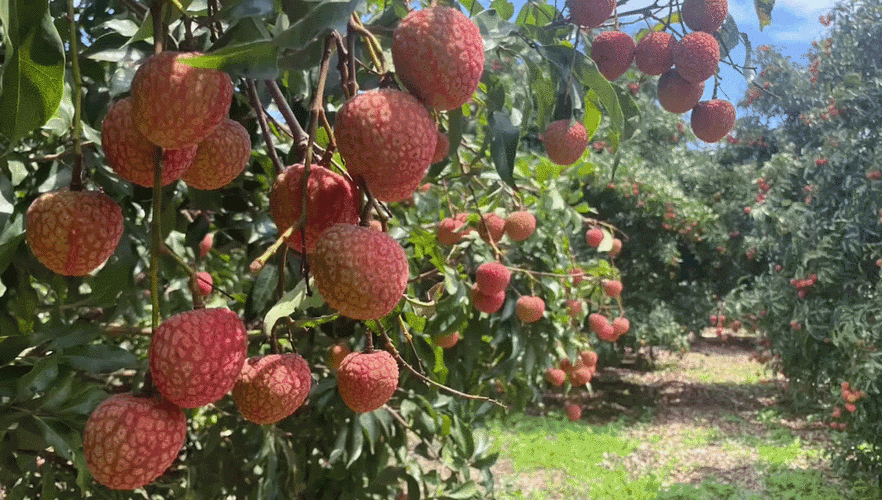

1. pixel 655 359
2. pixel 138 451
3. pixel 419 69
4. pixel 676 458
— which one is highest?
pixel 419 69

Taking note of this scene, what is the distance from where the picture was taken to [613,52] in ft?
3.14

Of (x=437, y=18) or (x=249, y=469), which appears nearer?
(x=437, y=18)

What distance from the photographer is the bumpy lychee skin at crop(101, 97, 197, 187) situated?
1.60 feet

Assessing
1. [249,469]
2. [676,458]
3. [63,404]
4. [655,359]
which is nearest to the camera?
[63,404]

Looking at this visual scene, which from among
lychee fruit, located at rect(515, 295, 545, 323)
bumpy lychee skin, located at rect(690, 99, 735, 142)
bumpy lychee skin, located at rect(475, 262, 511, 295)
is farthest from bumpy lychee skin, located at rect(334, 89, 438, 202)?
lychee fruit, located at rect(515, 295, 545, 323)

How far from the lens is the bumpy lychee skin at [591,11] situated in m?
0.83

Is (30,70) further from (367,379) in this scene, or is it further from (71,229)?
(367,379)

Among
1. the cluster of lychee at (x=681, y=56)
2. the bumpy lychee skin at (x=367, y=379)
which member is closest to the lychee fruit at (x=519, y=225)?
the cluster of lychee at (x=681, y=56)

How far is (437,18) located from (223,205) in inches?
40.2

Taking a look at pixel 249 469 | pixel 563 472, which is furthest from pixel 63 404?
pixel 563 472

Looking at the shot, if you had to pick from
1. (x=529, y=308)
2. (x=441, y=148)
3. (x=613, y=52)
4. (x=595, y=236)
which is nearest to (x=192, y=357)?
(x=441, y=148)

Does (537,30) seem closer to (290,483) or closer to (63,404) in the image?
(63,404)

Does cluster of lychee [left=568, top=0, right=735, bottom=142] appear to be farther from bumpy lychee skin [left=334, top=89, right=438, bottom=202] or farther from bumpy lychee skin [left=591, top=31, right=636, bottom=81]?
bumpy lychee skin [left=334, top=89, right=438, bottom=202]

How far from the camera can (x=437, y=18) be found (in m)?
0.45
